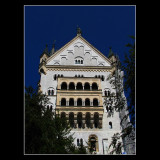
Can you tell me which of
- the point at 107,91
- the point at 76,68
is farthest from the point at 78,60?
the point at 107,91

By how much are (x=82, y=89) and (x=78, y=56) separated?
22.8 feet

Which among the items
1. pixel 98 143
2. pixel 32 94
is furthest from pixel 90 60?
pixel 32 94

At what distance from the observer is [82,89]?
94.4 ft

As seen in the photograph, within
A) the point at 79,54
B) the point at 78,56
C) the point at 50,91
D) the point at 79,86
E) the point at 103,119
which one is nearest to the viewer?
the point at 103,119

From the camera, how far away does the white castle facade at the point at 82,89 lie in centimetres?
2584

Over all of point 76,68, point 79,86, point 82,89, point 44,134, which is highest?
point 76,68

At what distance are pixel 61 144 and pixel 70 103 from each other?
503 inches

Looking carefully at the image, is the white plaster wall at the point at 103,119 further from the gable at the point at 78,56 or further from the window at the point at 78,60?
the window at the point at 78,60

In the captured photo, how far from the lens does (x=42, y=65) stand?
103 ft

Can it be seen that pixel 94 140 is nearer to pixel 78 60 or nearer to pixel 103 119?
pixel 103 119

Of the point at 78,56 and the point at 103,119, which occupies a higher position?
the point at 78,56

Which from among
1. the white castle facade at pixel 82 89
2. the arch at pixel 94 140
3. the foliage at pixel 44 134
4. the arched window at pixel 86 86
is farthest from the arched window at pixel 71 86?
the foliage at pixel 44 134

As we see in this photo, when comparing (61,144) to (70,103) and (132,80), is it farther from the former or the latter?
(70,103)
